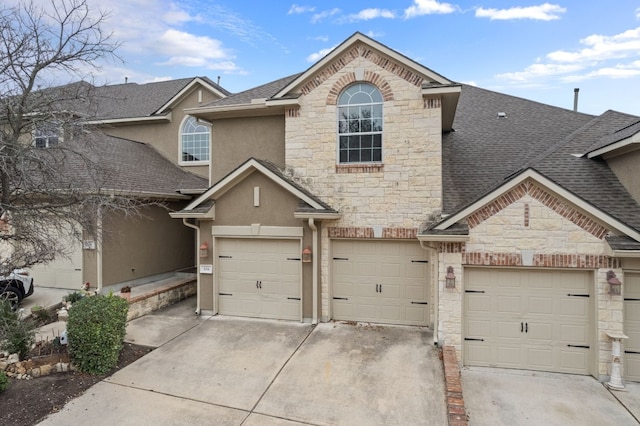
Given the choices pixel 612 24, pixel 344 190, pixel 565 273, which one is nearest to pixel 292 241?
pixel 344 190

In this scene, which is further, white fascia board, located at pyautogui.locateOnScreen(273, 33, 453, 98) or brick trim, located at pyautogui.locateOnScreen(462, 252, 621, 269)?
white fascia board, located at pyautogui.locateOnScreen(273, 33, 453, 98)

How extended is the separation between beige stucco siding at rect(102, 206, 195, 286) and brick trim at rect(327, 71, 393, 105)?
24.2ft

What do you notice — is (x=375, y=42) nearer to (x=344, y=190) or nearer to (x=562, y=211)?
(x=344, y=190)

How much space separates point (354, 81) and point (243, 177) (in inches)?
155

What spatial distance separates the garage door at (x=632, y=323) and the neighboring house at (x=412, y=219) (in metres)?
0.04

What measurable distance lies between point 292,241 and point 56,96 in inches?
229

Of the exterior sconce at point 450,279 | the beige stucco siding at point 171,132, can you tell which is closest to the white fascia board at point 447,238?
the exterior sconce at point 450,279

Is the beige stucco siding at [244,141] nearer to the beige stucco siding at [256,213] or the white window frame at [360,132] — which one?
the beige stucco siding at [256,213]

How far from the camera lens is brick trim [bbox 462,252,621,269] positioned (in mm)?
6871

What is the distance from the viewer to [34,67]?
568 cm

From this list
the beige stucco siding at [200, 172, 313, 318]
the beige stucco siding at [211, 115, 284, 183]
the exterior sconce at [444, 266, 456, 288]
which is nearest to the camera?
the exterior sconce at [444, 266, 456, 288]

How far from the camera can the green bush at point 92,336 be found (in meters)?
6.43

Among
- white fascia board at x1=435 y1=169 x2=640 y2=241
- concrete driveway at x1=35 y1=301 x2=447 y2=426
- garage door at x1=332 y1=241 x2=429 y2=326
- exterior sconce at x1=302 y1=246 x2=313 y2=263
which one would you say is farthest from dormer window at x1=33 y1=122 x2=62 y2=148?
white fascia board at x1=435 y1=169 x2=640 y2=241

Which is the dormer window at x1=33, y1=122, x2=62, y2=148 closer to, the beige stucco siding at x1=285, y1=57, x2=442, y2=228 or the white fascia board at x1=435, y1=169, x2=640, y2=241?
the beige stucco siding at x1=285, y1=57, x2=442, y2=228
